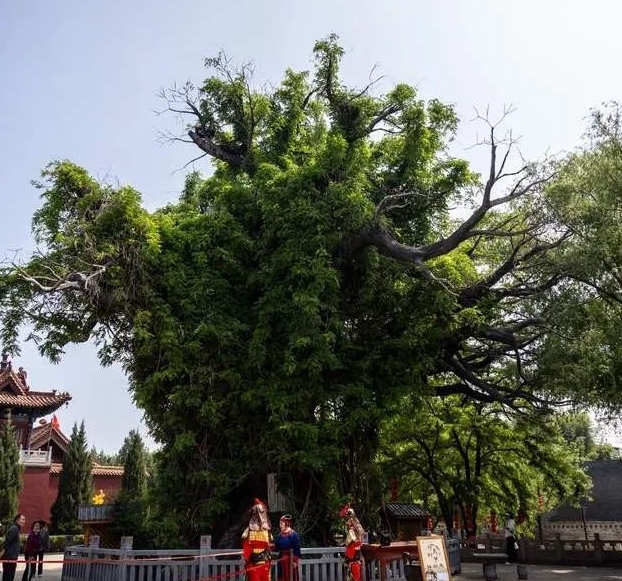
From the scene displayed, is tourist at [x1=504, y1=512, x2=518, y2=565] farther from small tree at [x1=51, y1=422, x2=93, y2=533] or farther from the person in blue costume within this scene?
small tree at [x1=51, y1=422, x2=93, y2=533]

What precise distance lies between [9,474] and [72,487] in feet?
13.6

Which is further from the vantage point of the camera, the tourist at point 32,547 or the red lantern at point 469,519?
the red lantern at point 469,519

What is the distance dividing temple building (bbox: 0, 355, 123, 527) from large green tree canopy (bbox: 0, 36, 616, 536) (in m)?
14.8

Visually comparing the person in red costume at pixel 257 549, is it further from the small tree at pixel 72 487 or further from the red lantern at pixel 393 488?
the small tree at pixel 72 487

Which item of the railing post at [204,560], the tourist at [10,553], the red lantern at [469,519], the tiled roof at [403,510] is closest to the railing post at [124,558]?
the railing post at [204,560]

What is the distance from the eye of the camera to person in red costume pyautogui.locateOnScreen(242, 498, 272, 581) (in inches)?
336

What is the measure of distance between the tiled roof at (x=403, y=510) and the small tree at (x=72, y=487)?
15081 millimetres

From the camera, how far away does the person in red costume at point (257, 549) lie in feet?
28.0

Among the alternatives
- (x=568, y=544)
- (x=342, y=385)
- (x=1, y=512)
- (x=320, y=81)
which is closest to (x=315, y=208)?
(x=342, y=385)

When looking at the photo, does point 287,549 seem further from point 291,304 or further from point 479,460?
point 479,460

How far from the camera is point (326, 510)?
43.3ft

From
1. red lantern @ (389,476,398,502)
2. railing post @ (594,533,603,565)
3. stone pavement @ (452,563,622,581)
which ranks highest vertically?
red lantern @ (389,476,398,502)

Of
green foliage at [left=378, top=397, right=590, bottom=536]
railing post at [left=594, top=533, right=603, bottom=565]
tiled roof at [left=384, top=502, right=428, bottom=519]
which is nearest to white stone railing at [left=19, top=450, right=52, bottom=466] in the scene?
green foliage at [left=378, top=397, right=590, bottom=536]

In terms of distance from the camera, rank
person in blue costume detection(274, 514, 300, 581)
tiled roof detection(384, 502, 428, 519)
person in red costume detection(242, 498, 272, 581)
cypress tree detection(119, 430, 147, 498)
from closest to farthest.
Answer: person in red costume detection(242, 498, 272, 581), person in blue costume detection(274, 514, 300, 581), tiled roof detection(384, 502, 428, 519), cypress tree detection(119, 430, 147, 498)
